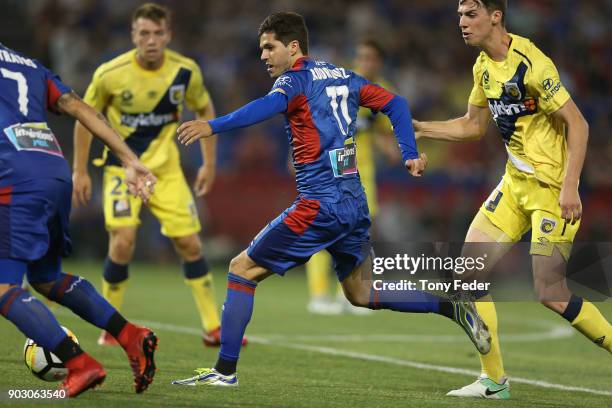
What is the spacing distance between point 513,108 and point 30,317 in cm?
338

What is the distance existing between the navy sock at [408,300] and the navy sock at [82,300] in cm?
177

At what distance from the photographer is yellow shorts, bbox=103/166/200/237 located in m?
9.31

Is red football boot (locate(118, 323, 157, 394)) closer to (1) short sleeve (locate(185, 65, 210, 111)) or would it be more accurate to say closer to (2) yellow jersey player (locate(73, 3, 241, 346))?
(2) yellow jersey player (locate(73, 3, 241, 346))

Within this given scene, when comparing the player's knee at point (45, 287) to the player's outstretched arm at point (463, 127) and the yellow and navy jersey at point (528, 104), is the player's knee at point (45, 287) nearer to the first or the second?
the player's outstretched arm at point (463, 127)

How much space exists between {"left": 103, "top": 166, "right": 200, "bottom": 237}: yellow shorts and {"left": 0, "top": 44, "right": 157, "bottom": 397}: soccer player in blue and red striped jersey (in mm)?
3054

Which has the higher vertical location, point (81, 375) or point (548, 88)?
point (548, 88)

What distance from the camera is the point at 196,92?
9539 millimetres

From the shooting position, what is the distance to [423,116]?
19.5 metres

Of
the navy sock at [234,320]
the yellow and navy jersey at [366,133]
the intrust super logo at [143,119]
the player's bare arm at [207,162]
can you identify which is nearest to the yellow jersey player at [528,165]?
the navy sock at [234,320]

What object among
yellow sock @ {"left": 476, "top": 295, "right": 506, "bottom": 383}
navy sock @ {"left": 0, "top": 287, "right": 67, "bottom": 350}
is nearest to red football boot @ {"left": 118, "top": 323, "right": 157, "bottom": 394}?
navy sock @ {"left": 0, "top": 287, "right": 67, "bottom": 350}

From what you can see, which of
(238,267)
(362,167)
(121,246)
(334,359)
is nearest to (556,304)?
(238,267)

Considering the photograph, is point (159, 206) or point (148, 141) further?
point (148, 141)

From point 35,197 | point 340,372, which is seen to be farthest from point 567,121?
point 35,197

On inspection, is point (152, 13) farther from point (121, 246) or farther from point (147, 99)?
point (121, 246)
